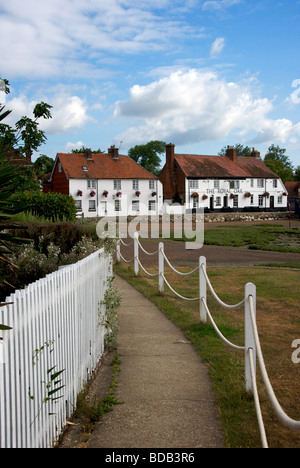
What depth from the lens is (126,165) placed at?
201 ft

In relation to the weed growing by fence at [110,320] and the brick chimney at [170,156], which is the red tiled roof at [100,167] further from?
the weed growing by fence at [110,320]

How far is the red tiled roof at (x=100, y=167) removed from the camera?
5592cm

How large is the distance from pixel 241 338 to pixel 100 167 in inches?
2067

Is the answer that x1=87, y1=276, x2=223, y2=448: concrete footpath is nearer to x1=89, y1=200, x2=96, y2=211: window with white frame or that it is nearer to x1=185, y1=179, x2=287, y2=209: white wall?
x1=89, y1=200, x2=96, y2=211: window with white frame

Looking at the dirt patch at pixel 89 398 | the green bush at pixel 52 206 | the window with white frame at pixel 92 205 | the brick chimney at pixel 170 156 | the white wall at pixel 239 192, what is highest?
the brick chimney at pixel 170 156

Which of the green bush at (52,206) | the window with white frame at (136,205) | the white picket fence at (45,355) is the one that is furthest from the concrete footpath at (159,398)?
the window with white frame at (136,205)

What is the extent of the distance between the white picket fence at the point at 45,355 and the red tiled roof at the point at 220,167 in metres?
58.1

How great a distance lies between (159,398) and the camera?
5.13 m

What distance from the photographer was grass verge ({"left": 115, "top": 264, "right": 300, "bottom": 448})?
4438mm

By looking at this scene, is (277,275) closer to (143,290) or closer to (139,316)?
(143,290)

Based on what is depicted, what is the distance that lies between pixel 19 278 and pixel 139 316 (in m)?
3.56

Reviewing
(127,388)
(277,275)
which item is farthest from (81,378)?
(277,275)

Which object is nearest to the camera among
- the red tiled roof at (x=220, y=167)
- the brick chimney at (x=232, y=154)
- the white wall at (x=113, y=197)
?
the white wall at (x=113, y=197)

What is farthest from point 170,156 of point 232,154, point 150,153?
point 150,153
